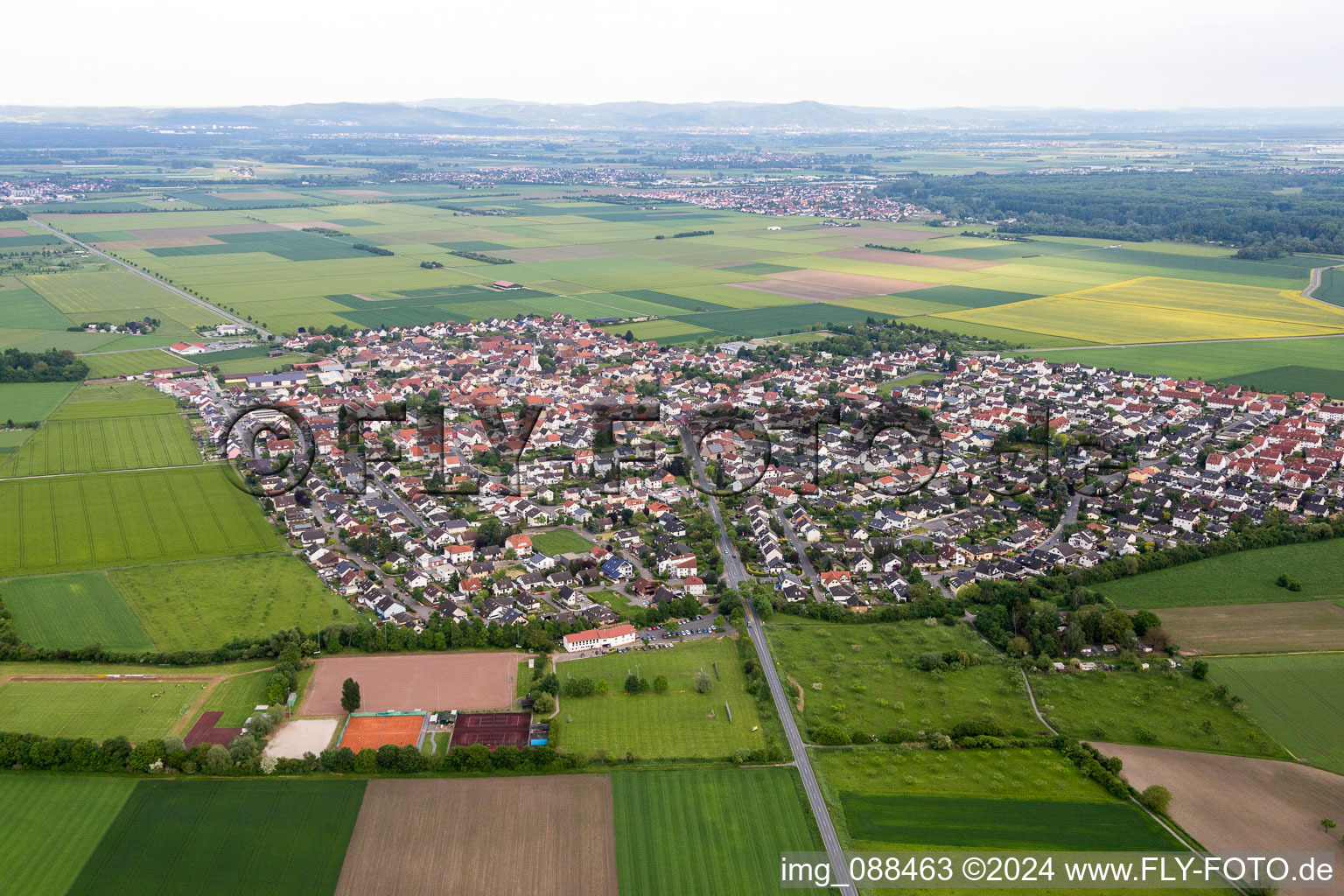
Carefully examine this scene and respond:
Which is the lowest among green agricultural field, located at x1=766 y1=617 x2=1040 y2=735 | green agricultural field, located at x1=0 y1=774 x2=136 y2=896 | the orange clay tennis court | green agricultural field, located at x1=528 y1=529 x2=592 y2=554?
green agricultural field, located at x1=0 y1=774 x2=136 y2=896

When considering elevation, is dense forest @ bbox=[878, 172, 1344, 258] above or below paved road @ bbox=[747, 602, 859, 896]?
above

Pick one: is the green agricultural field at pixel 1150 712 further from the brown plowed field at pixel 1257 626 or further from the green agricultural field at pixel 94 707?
the green agricultural field at pixel 94 707

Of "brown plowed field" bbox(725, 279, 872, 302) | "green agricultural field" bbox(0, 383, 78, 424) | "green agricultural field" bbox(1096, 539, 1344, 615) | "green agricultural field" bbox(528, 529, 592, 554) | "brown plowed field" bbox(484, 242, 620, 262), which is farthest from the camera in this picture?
"brown plowed field" bbox(484, 242, 620, 262)

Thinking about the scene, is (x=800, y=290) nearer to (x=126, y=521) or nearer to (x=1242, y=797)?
(x=126, y=521)

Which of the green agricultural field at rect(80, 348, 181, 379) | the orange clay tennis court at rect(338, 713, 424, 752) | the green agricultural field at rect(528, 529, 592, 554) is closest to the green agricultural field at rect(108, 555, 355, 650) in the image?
the orange clay tennis court at rect(338, 713, 424, 752)

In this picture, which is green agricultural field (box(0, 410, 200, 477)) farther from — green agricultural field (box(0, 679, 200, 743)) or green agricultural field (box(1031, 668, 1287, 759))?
green agricultural field (box(1031, 668, 1287, 759))

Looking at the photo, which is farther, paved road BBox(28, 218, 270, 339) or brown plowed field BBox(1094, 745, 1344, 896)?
paved road BBox(28, 218, 270, 339)

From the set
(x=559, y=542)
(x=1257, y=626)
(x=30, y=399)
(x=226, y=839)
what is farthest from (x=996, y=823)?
(x=30, y=399)

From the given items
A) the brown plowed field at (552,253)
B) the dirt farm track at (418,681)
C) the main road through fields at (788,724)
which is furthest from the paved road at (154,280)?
the dirt farm track at (418,681)
